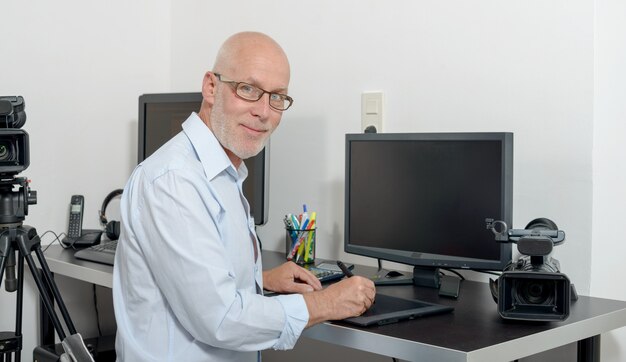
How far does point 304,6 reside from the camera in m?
2.83

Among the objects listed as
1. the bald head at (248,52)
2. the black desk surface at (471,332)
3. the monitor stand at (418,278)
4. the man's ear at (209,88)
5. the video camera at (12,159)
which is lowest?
the black desk surface at (471,332)

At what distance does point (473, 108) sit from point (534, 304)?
29.7 inches

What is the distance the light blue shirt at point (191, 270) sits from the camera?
61.2 inches

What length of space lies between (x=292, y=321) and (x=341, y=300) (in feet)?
0.51

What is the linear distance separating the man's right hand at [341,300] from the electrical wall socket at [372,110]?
89cm

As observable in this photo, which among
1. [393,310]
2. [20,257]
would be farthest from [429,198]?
[20,257]

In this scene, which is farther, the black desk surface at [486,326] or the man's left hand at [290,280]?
the man's left hand at [290,280]

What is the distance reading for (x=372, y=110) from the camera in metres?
2.60

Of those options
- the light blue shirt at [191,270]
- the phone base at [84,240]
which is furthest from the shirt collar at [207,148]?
the phone base at [84,240]

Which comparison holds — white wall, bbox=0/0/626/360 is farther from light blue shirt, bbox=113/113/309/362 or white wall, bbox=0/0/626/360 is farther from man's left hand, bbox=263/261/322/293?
light blue shirt, bbox=113/113/309/362

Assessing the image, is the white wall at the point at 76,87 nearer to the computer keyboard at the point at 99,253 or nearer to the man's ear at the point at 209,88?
the computer keyboard at the point at 99,253

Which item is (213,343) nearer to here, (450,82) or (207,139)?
(207,139)

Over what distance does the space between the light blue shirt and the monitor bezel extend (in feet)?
1.84

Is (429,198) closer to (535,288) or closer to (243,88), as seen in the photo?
(535,288)
